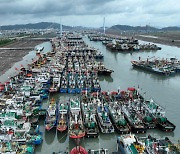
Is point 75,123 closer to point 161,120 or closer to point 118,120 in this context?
point 118,120

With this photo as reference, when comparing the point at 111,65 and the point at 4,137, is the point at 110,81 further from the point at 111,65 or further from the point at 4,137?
the point at 4,137

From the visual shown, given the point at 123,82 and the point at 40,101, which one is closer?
the point at 40,101

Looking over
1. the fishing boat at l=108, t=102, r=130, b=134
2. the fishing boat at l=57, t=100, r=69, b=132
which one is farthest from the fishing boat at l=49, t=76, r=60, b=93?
the fishing boat at l=108, t=102, r=130, b=134

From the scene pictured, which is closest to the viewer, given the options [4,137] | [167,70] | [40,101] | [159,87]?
[4,137]

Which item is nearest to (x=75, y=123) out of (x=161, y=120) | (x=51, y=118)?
(x=51, y=118)

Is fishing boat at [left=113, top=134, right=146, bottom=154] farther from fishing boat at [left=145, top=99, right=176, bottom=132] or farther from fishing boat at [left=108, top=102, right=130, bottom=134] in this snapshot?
fishing boat at [left=145, top=99, right=176, bottom=132]

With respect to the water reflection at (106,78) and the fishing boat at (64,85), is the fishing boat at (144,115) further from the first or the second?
the water reflection at (106,78)

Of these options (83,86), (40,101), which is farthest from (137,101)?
(40,101)

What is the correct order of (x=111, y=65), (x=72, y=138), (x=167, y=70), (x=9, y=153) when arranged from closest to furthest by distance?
(x=9, y=153)
(x=72, y=138)
(x=167, y=70)
(x=111, y=65)
